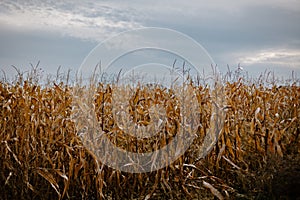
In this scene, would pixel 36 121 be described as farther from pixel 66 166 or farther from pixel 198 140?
pixel 198 140

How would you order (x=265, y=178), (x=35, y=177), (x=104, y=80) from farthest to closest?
(x=104, y=80) → (x=35, y=177) → (x=265, y=178)

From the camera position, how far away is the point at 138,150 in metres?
3.92

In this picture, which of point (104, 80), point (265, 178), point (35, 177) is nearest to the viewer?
point (265, 178)

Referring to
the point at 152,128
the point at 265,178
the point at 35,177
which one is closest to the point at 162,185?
the point at 152,128

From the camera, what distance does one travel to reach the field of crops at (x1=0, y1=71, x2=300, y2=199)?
369 centimetres

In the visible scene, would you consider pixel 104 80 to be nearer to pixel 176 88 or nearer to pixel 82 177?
pixel 176 88

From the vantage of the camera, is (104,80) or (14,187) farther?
(104,80)

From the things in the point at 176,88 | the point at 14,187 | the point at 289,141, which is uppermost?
the point at 176,88

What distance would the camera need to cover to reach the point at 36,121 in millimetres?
4074

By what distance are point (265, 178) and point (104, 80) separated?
2.27 m

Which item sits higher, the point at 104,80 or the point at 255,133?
the point at 104,80

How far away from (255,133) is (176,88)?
1.37 meters

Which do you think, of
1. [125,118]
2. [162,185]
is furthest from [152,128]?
[162,185]

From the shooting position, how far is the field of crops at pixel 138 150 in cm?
369
